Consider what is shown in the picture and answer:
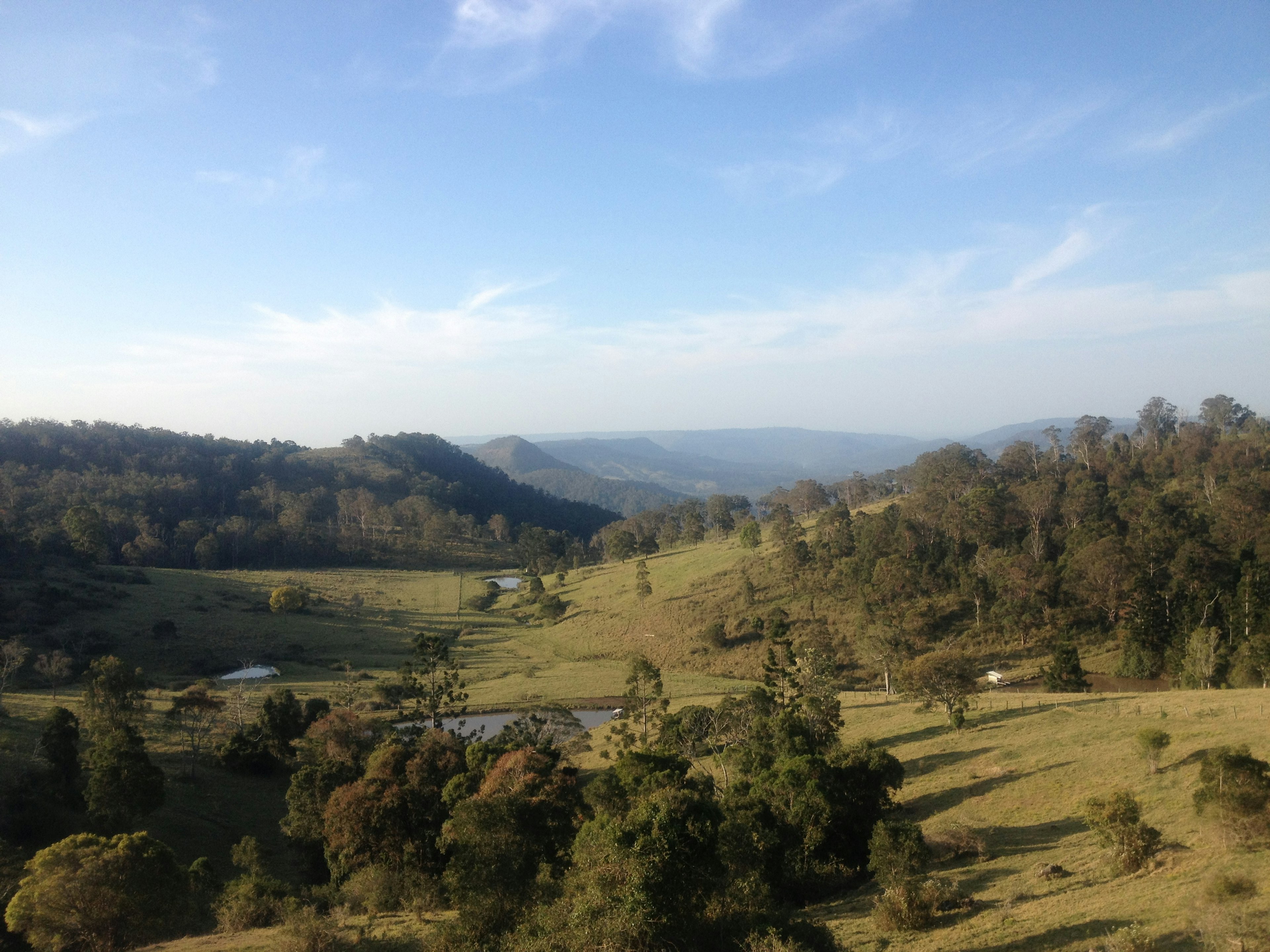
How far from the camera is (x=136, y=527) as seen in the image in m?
115

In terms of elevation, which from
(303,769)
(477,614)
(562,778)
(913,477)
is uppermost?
(913,477)

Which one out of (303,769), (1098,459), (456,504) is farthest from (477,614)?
(456,504)

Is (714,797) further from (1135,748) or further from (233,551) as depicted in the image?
(233,551)

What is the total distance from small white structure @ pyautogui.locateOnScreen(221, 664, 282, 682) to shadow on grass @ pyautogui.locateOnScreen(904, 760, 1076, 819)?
167ft

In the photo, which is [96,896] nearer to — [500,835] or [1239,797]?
[500,835]

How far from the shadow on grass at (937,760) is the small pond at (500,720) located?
21.6m

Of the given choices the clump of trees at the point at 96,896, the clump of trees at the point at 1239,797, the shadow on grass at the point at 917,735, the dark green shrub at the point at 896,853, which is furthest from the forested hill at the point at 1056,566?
the clump of trees at the point at 96,896

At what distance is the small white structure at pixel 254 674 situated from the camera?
5669 centimetres

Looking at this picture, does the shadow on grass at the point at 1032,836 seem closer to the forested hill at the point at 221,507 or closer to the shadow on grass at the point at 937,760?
the shadow on grass at the point at 937,760

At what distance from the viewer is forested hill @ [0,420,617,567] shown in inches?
4262

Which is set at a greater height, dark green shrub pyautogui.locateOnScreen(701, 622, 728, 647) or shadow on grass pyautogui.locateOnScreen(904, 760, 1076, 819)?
shadow on grass pyautogui.locateOnScreen(904, 760, 1076, 819)

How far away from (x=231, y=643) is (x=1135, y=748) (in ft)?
228

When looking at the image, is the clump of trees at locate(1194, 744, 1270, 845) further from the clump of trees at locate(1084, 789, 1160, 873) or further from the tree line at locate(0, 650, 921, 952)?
the tree line at locate(0, 650, 921, 952)

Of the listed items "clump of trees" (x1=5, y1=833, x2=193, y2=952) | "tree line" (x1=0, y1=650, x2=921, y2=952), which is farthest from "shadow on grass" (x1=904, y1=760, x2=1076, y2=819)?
"clump of trees" (x1=5, y1=833, x2=193, y2=952)
